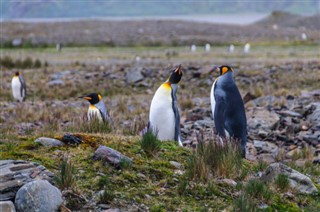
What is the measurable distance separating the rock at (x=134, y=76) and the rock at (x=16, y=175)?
52.6 feet

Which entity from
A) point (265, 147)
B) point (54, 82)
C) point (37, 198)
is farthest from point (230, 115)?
point (54, 82)

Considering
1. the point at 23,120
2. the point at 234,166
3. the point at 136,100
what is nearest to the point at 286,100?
the point at 136,100

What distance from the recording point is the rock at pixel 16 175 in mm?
5750

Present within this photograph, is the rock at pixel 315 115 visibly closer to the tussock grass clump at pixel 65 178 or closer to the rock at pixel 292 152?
the rock at pixel 292 152

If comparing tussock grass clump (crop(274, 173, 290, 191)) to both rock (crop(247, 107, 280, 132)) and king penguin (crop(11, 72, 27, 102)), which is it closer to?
rock (crop(247, 107, 280, 132))

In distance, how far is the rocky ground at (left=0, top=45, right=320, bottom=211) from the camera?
245 inches

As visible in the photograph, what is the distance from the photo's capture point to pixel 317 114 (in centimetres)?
1327

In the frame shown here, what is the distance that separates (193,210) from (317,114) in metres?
7.81

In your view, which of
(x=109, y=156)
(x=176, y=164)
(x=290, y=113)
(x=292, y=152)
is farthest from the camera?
(x=290, y=113)

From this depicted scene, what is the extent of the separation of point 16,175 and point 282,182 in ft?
9.21

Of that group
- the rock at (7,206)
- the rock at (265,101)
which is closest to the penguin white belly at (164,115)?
the rock at (7,206)

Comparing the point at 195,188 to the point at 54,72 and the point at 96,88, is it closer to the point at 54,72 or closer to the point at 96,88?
the point at 96,88

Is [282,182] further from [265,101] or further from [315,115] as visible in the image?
[265,101]

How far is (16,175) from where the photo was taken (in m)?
5.93
